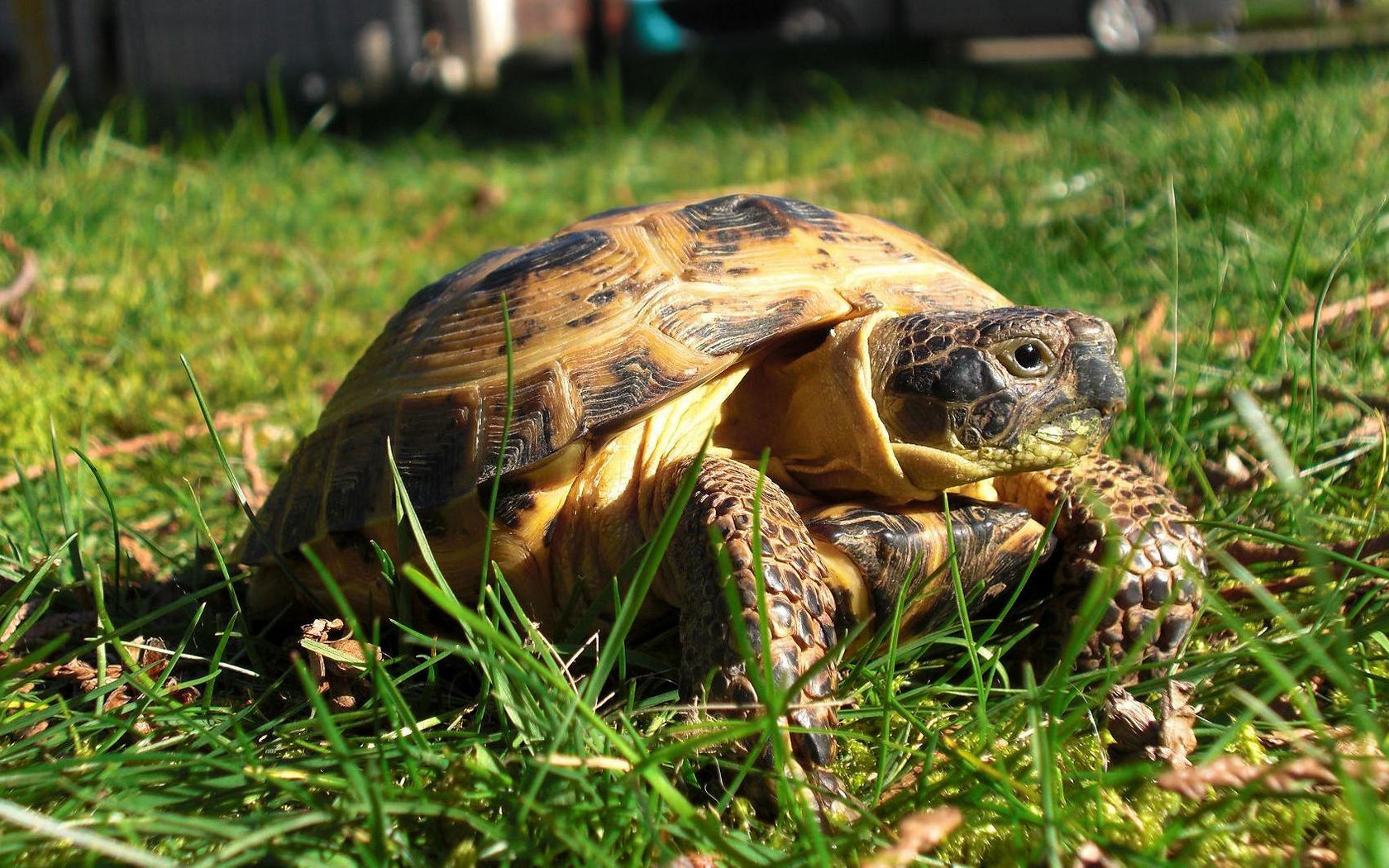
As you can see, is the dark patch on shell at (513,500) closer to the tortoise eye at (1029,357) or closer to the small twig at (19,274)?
the tortoise eye at (1029,357)

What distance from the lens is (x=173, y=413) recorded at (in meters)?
3.37

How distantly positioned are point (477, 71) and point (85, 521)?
1136 cm

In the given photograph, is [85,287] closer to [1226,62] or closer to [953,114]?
[953,114]

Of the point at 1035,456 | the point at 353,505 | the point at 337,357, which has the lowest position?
the point at 337,357

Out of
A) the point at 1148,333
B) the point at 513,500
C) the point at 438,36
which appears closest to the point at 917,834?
the point at 513,500

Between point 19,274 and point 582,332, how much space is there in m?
3.00

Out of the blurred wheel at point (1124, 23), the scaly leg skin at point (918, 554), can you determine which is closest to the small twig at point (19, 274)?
the scaly leg skin at point (918, 554)

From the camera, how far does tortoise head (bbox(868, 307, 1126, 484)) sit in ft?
5.97

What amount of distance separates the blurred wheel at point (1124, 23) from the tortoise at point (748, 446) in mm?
12883

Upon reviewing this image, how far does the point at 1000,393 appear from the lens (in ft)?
5.95

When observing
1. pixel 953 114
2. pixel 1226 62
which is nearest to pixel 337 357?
pixel 953 114

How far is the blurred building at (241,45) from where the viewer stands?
8984 millimetres

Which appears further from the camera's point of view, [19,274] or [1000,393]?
[19,274]

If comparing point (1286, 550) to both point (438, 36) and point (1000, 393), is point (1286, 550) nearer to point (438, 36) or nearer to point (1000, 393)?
point (1000, 393)
